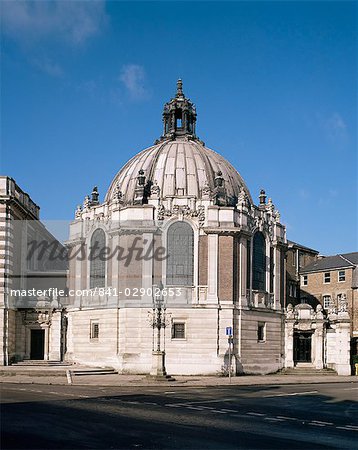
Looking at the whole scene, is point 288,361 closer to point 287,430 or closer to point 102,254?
point 102,254

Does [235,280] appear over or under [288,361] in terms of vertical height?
over

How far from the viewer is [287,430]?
70.0 ft

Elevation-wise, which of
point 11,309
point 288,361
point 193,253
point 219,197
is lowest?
point 288,361

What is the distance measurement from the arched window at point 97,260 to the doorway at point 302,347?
16.8m

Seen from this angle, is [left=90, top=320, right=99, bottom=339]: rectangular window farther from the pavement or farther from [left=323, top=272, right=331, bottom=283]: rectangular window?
[left=323, top=272, right=331, bottom=283]: rectangular window

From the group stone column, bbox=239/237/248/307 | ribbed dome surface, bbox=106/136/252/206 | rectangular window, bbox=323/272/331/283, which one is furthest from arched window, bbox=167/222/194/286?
rectangular window, bbox=323/272/331/283

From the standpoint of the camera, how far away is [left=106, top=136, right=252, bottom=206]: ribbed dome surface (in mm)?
57500

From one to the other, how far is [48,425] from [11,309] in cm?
3565

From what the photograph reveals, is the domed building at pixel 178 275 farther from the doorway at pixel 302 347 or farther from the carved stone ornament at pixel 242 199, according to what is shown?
the doorway at pixel 302 347

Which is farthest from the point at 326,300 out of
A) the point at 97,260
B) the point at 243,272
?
the point at 97,260

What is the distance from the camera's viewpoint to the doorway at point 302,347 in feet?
191

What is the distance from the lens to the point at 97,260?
5703 centimetres

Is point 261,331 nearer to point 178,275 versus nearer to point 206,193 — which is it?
point 178,275

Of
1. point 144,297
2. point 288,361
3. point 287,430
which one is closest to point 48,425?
point 287,430
